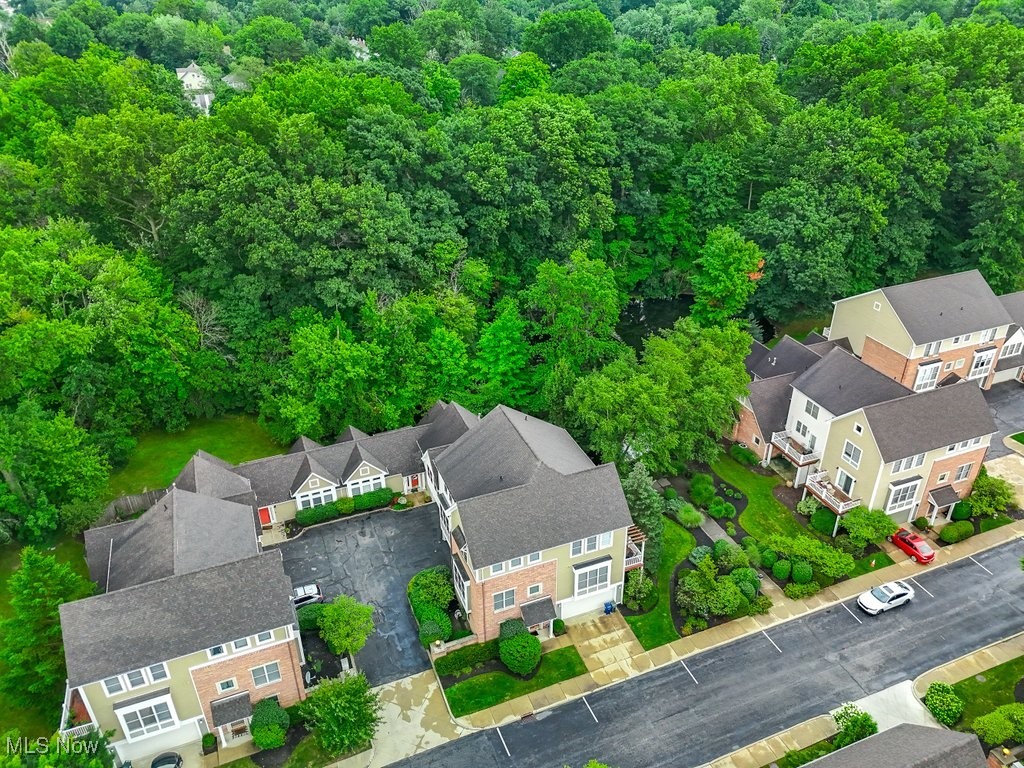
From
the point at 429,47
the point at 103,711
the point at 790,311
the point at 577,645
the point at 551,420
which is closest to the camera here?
the point at 103,711

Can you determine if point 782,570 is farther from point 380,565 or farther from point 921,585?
point 380,565

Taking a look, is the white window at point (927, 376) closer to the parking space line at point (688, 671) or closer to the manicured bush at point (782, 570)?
the manicured bush at point (782, 570)

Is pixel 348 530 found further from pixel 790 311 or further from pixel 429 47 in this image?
pixel 429 47

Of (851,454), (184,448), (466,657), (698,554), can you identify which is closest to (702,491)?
(698,554)

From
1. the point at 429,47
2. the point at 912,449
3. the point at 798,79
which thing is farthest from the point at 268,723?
the point at 429,47

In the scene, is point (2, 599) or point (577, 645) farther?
point (2, 599)

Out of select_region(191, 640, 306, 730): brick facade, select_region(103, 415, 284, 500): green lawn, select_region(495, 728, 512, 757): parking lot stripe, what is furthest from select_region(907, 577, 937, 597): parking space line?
select_region(103, 415, 284, 500): green lawn
